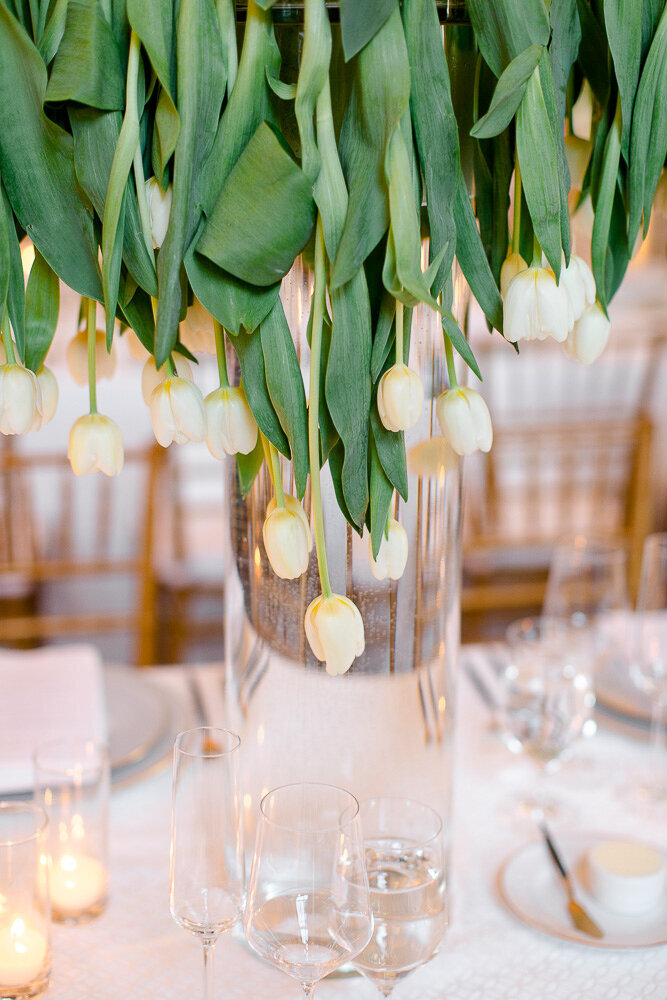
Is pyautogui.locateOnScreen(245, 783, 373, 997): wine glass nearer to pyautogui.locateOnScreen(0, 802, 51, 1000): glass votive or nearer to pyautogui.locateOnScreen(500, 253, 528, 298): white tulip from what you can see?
pyautogui.locateOnScreen(0, 802, 51, 1000): glass votive

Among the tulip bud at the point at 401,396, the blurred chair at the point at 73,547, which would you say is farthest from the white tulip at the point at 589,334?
the blurred chair at the point at 73,547

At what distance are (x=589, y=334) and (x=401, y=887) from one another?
14.4 inches

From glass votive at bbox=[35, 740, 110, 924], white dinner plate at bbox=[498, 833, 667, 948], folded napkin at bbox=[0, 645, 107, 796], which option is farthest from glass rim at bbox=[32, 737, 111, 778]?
white dinner plate at bbox=[498, 833, 667, 948]

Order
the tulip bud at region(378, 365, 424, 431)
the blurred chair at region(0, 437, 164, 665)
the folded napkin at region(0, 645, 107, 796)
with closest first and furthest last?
the tulip bud at region(378, 365, 424, 431) < the folded napkin at region(0, 645, 107, 796) < the blurred chair at region(0, 437, 164, 665)

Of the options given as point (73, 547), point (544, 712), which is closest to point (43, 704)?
point (544, 712)

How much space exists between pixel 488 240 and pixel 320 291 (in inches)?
6.4

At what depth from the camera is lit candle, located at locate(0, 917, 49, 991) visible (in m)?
0.70

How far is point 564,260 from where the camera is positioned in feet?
2.05

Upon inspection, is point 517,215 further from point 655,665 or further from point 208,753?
point 655,665

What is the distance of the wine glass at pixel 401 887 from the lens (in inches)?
25.0

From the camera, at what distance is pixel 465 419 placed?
62cm

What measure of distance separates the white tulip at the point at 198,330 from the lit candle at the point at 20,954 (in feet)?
1.25

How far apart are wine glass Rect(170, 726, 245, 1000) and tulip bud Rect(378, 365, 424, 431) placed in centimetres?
23

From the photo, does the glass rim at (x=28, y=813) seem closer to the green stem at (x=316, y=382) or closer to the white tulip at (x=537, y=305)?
the green stem at (x=316, y=382)
